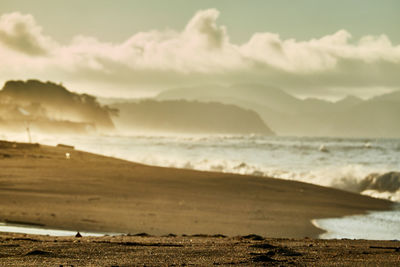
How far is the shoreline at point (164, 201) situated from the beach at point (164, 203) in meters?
0.02

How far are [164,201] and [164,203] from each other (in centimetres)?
27

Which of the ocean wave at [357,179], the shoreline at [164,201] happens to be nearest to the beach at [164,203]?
the shoreline at [164,201]

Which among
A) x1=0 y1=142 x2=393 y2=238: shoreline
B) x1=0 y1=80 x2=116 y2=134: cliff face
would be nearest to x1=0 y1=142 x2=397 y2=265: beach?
x1=0 y1=142 x2=393 y2=238: shoreline

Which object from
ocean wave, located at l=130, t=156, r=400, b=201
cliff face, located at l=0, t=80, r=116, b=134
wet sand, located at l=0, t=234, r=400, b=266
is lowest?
wet sand, located at l=0, t=234, r=400, b=266

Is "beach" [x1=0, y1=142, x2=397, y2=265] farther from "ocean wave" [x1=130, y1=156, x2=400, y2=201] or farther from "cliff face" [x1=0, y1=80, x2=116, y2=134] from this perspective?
"cliff face" [x1=0, y1=80, x2=116, y2=134]

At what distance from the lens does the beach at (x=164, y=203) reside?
752 centimetres

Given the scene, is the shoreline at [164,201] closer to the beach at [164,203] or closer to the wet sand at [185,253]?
the beach at [164,203]

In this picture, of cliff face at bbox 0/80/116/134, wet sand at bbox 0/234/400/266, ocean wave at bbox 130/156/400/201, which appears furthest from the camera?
cliff face at bbox 0/80/116/134

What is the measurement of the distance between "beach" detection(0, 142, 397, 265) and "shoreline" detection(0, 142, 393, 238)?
0.06 ft

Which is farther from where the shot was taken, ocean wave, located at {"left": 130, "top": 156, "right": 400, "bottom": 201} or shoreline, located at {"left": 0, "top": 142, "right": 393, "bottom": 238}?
ocean wave, located at {"left": 130, "top": 156, "right": 400, "bottom": 201}

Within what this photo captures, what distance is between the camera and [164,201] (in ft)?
34.7

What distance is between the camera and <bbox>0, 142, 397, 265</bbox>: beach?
7523 mm

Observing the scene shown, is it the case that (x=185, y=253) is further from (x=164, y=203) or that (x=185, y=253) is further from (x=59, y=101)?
(x=59, y=101)

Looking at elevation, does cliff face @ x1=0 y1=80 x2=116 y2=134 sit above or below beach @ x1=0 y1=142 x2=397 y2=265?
above
